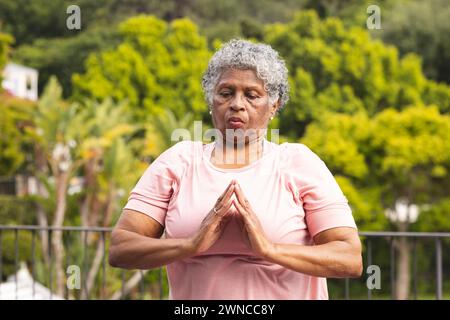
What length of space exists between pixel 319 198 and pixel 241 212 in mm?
173

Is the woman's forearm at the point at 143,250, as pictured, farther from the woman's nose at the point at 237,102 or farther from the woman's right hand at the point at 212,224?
the woman's nose at the point at 237,102

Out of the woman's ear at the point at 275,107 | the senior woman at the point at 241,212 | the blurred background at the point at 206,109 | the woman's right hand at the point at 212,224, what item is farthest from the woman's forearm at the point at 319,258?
the blurred background at the point at 206,109

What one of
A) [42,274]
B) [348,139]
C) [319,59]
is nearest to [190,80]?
[319,59]

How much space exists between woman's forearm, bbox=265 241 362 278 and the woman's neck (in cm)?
21

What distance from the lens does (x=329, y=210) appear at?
1.70 m

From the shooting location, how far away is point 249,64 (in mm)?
1769

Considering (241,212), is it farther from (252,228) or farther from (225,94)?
(225,94)

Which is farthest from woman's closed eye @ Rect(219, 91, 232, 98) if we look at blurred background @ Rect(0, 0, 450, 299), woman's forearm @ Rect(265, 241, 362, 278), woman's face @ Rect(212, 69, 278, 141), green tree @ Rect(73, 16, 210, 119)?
green tree @ Rect(73, 16, 210, 119)

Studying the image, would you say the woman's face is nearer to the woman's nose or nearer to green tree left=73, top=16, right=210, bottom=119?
the woman's nose

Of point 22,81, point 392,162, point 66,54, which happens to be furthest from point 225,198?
point 66,54

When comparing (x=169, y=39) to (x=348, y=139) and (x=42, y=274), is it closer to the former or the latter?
(x=348, y=139)

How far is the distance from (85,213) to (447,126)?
13.4 meters

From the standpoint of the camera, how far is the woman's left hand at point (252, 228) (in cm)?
161

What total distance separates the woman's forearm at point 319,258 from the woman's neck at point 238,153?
206mm
